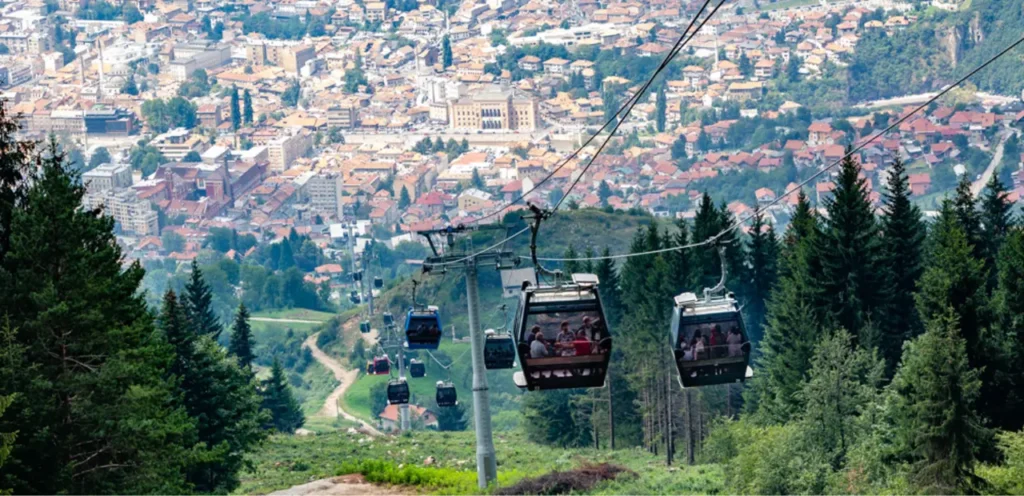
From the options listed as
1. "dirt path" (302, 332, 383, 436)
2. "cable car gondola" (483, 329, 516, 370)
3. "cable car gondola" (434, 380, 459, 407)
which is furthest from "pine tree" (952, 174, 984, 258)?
"dirt path" (302, 332, 383, 436)

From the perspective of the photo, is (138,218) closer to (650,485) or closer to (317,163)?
(317,163)

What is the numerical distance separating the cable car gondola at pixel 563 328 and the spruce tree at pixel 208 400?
23.6ft

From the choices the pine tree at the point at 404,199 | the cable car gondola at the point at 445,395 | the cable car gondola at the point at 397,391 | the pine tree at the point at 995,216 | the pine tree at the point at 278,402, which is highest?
the pine tree at the point at 995,216

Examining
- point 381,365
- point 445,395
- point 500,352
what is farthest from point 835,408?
point 381,365

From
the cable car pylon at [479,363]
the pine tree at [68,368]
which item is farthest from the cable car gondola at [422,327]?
the pine tree at [68,368]

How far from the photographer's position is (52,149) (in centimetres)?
1659

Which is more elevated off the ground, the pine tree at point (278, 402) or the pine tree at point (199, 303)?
the pine tree at point (199, 303)

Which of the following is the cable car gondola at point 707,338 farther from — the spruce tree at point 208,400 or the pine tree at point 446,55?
the pine tree at point 446,55

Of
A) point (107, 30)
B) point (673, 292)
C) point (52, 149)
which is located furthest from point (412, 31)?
point (52, 149)

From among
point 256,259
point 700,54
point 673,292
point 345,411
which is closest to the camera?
point 673,292

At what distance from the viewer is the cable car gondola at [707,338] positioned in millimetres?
A: 13938

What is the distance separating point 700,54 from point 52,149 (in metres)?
151

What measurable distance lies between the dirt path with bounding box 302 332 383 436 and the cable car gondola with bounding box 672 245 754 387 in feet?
132

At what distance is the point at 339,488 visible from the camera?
18922 millimetres
